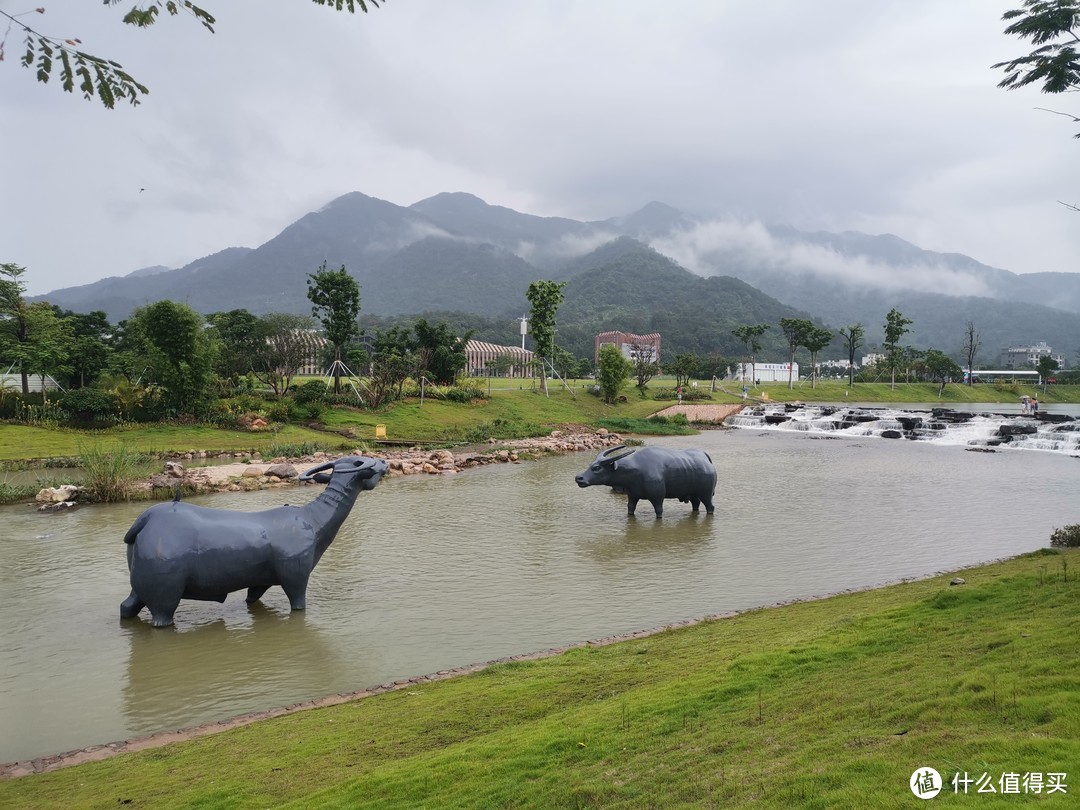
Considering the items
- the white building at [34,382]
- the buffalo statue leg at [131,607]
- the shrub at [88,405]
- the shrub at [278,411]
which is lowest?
the buffalo statue leg at [131,607]

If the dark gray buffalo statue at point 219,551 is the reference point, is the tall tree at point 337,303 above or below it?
above

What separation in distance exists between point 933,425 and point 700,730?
3783 cm

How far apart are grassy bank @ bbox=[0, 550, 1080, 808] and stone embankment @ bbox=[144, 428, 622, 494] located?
350 inches

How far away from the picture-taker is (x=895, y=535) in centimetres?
1381

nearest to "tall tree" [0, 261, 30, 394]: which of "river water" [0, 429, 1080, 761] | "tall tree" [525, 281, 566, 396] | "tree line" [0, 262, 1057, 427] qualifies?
"tree line" [0, 262, 1057, 427]

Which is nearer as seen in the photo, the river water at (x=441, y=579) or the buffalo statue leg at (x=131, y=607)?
the river water at (x=441, y=579)

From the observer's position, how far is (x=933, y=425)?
121 feet

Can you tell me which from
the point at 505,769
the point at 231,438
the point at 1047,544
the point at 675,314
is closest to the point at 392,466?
the point at 231,438

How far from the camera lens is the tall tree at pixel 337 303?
36406 mm

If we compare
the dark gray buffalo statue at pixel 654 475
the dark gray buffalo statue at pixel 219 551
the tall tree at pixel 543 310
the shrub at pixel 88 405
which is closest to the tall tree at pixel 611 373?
the tall tree at pixel 543 310

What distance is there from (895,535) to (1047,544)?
95.7 inches

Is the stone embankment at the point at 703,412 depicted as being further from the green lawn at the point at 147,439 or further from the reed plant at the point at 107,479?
the reed plant at the point at 107,479

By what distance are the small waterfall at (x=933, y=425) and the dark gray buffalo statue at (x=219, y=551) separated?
31014mm

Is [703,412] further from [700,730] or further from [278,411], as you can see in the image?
[700,730]
